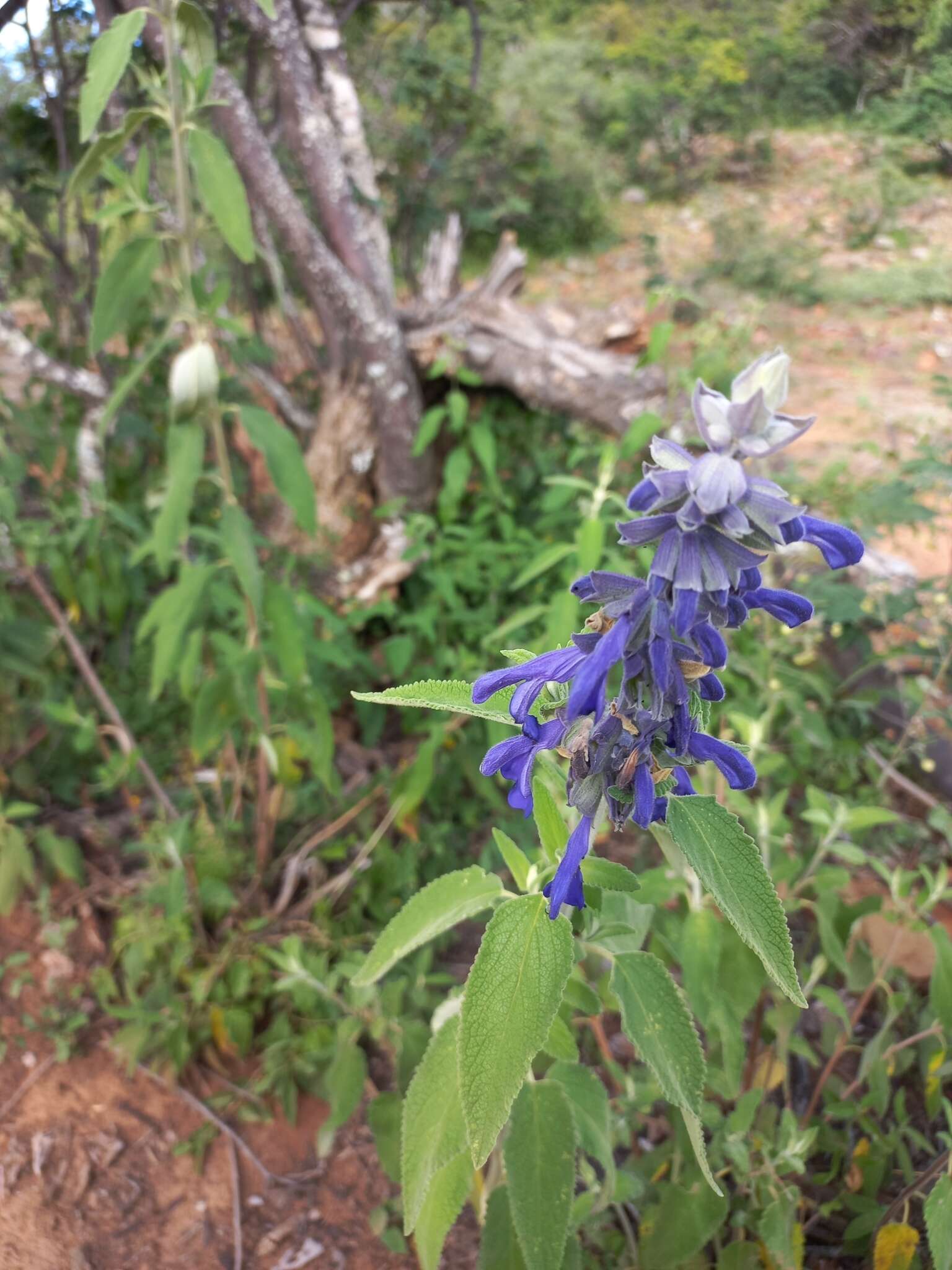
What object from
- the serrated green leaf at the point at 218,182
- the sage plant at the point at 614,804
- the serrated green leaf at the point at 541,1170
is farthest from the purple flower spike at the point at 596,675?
the serrated green leaf at the point at 218,182

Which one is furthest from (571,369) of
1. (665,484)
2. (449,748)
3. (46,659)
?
(665,484)

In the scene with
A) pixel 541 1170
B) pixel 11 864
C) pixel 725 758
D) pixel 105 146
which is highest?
pixel 105 146

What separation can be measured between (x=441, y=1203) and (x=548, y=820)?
69 cm

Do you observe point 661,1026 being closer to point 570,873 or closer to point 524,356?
point 570,873

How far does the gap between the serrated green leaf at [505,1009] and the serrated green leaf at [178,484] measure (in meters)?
1.34

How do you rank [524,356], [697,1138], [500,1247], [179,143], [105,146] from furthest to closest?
[524,356] → [179,143] → [105,146] → [500,1247] → [697,1138]

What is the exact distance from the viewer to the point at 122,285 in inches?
69.7

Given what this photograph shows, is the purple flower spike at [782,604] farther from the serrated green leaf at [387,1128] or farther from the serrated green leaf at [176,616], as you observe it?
the serrated green leaf at [176,616]

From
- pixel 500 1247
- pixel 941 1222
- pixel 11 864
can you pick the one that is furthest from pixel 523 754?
pixel 11 864

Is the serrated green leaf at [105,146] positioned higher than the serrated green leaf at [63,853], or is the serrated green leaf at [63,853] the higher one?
the serrated green leaf at [105,146]

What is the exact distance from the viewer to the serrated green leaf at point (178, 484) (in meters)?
1.86

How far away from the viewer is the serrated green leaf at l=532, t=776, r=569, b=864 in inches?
40.3

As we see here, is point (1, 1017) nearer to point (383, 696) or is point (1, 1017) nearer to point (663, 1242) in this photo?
point (663, 1242)

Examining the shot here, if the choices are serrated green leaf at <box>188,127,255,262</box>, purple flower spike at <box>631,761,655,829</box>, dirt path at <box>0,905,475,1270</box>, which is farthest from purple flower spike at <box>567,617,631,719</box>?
dirt path at <box>0,905,475,1270</box>
